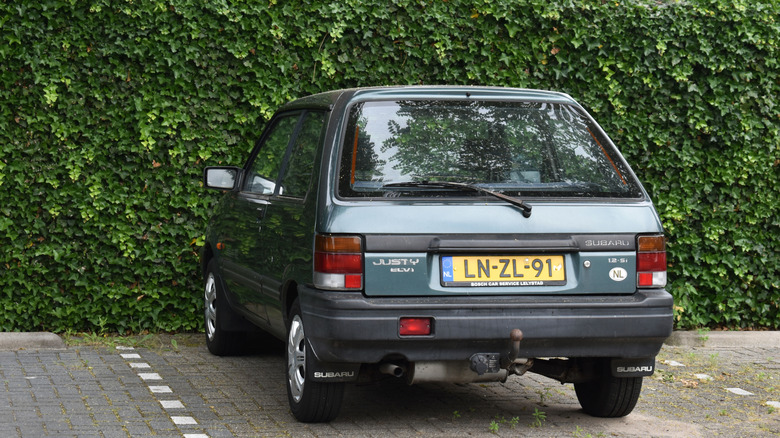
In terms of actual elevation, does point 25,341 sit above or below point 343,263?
below

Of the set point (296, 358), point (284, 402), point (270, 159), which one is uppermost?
point (270, 159)

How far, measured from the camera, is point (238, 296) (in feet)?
24.4

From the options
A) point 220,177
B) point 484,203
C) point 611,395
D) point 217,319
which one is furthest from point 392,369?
point 217,319

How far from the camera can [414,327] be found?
209 inches

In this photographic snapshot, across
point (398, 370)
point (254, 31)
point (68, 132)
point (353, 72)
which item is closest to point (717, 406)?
point (398, 370)

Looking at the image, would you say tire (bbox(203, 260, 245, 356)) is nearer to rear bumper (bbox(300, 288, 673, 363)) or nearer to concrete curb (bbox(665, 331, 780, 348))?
rear bumper (bbox(300, 288, 673, 363))

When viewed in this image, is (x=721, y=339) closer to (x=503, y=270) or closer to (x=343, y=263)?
(x=503, y=270)

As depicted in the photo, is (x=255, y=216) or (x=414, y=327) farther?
(x=255, y=216)

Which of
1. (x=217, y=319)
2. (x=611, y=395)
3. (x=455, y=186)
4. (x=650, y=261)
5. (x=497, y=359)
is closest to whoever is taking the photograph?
(x=497, y=359)

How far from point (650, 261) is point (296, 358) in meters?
1.97

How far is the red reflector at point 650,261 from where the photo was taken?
567 cm

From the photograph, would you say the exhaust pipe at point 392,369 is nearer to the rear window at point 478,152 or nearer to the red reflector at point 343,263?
the red reflector at point 343,263

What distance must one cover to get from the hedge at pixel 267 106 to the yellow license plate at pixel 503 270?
3.89m

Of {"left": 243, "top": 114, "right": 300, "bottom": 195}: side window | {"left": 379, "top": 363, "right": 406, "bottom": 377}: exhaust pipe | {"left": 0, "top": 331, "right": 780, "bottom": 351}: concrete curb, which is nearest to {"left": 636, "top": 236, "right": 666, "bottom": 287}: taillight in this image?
{"left": 379, "top": 363, "right": 406, "bottom": 377}: exhaust pipe
